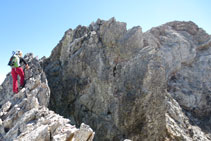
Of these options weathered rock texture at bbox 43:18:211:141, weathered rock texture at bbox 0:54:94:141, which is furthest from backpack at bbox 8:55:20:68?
weathered rock texture at bbox 43:18:211:141

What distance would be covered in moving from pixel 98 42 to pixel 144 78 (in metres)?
9.49

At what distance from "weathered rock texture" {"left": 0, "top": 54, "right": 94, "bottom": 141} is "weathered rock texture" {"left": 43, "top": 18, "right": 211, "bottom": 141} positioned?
6628 millimetres

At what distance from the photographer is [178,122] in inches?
1093

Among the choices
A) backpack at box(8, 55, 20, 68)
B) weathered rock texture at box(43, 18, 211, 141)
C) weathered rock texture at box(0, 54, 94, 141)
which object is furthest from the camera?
weathered rock texture at box(43, 18, 211, 141)

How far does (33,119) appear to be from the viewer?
14.2 metres

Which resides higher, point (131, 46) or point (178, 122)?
point (131, 46)

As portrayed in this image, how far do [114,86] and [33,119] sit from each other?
571 inches

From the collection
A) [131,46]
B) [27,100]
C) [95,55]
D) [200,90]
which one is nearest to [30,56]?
[95,55]

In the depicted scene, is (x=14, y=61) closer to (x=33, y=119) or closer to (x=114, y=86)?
(x=33, y=119)

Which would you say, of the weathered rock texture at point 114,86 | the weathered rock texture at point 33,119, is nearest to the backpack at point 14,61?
the weathered rock texture at point 33,119

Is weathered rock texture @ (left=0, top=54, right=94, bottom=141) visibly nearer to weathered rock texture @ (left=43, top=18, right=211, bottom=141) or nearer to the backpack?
the backpack

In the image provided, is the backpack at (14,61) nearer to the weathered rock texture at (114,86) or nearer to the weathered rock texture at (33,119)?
the weathered rock texture at (33,119)

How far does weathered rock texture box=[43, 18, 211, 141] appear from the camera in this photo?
25062 mm

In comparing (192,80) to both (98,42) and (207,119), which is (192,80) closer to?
(207,119)
